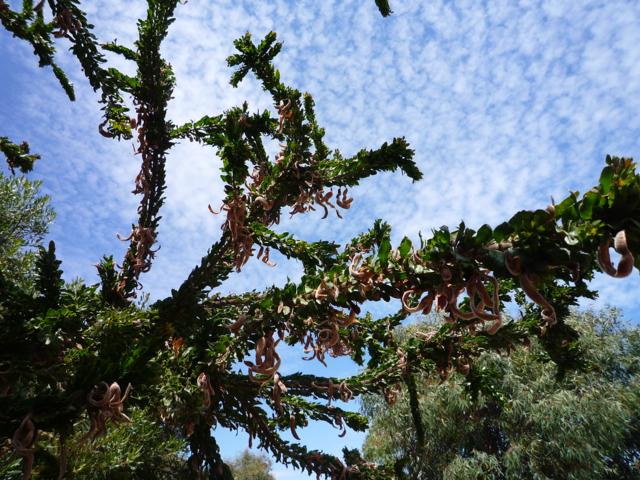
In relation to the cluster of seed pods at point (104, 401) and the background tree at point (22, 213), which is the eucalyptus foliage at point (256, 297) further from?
the background tree at point (22, 213)

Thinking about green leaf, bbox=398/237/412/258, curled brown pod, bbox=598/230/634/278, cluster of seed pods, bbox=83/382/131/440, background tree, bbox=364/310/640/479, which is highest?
background tree, bbox=364/310/640/479

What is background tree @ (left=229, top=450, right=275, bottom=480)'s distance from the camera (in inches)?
1096

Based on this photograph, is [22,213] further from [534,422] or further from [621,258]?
[534,422]

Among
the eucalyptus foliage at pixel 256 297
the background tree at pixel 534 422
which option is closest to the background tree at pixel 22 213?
the eucalyptus foliage at pixel 256 297

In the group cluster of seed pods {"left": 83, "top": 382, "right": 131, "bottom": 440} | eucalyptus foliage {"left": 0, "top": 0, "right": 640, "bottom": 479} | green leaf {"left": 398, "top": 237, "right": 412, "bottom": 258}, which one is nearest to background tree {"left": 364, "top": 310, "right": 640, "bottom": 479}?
eucalyptus foliage {"left": 0, "top": 0, "right": 640, "bottom": 479}

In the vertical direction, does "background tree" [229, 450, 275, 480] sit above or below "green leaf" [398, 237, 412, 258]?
above

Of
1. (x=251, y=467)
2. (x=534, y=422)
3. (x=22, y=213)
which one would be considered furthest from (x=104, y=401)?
(x=251, y=467)

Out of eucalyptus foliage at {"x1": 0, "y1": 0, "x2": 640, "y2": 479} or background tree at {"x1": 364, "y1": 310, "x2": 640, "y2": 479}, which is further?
background tree at {"x1": 364, "y1": 310, "x2": 640, "y2": 479}

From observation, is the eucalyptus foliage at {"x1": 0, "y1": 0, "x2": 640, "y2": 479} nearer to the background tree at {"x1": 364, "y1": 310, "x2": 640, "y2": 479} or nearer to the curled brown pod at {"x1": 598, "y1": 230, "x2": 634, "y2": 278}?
the curled brown pod at {"x1": 598, "y1": 230, "x2": 634, "y2": 278}

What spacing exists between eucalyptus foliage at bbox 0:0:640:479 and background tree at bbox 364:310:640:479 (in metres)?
12.2

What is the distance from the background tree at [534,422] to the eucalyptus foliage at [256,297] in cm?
1221

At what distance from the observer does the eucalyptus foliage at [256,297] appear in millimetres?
1352

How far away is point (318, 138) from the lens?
400 cm

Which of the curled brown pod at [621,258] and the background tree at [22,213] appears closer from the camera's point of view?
the curled brown pod at [621,258]
